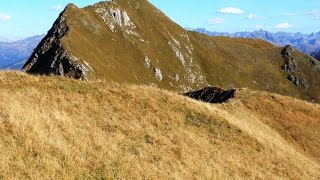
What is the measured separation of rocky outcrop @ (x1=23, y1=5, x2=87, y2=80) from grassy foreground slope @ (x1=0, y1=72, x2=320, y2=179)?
312 feet

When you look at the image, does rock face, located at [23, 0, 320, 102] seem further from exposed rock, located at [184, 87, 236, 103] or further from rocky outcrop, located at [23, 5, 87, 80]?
exposed rock, located at [184, 87, 236, 103]

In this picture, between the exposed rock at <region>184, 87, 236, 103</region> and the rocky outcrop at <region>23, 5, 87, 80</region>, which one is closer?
the exposed rock at <region>184, 87, 236, 103</region>

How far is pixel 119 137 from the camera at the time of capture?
2011cm

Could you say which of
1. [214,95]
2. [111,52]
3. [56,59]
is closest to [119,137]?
[214,95]

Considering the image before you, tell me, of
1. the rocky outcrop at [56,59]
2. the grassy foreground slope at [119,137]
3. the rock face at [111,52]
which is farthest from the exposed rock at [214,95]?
the rock face at [111,52]

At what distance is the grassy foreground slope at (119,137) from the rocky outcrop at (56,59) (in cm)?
9518

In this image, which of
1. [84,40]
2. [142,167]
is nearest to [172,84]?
[84,40]

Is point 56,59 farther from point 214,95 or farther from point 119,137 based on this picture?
point 119,137

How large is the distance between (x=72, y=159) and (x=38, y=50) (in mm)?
141192

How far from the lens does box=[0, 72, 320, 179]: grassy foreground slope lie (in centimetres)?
1440

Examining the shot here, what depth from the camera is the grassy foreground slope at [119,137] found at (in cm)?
1440

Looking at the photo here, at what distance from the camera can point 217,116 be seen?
1225 inches

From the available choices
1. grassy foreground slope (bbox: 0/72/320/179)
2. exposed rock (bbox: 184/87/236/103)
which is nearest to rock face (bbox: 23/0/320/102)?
exposed rock (bbox: 184/87/236/103)

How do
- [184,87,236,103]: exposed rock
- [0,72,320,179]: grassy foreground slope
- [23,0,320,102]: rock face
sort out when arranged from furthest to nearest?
[23,0,320,102]: rock face, [184,87,236,103]: exposed rock, [0,72,320,179]: grassy foreground slope
